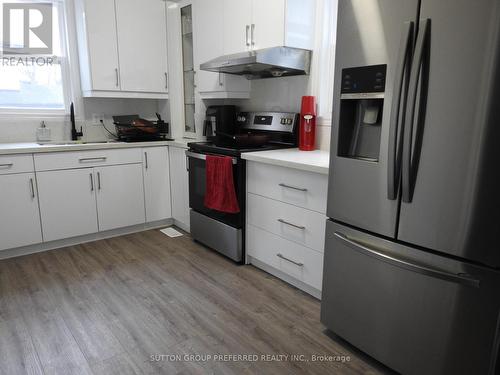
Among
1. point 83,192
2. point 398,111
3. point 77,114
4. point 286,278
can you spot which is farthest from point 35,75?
point 398,111

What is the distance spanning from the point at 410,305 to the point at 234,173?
1479 millimetres

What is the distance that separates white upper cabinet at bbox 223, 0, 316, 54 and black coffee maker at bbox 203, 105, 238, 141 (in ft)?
1.76

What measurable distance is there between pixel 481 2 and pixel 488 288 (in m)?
0.95

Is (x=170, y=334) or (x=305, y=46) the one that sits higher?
(x=305, y=46)

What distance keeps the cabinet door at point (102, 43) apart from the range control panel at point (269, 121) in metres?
1.26

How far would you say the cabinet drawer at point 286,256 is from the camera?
215cm

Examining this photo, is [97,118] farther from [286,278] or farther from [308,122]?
[286,278]

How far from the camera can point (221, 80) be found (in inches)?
117

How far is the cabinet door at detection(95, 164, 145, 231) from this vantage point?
3.14 meters

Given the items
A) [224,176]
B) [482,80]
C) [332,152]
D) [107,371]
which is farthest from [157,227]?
[482,80]

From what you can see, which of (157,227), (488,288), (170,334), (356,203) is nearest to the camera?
(488,288)

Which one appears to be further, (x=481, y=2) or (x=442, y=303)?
(x=442, y=303)

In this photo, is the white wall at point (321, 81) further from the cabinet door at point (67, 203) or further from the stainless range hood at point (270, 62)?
the cabinet door at point (67, 203)

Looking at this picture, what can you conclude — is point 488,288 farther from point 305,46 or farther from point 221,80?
point 221,80
